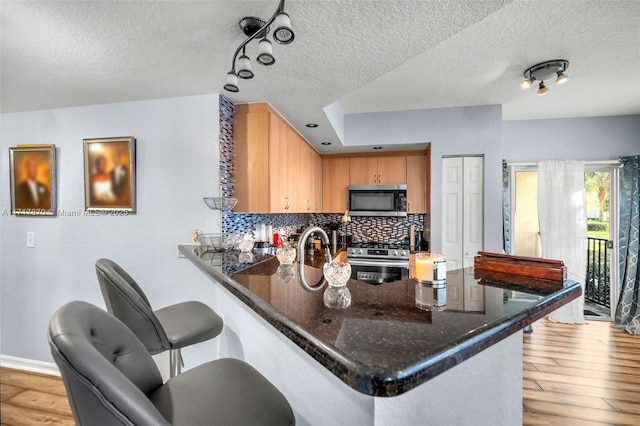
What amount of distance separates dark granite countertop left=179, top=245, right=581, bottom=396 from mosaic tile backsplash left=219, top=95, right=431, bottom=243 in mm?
1201

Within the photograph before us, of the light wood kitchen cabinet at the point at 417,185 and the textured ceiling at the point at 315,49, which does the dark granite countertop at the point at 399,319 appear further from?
the light wood kitchen cabinet at the point at 417,185

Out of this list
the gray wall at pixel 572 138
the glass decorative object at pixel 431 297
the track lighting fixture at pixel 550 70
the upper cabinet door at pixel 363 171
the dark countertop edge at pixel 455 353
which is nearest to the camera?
the dark countertop edge at pixel 455 353

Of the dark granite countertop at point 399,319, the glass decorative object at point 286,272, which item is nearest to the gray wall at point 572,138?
the dark granite countertop at point 399,319

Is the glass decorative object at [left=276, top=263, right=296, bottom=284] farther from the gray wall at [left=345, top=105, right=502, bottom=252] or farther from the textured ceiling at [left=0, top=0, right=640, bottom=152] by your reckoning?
the gray wall at [left=345, top=105, right=502, bottom=252]

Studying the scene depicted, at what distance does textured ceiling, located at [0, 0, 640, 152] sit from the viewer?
1302 millimetres

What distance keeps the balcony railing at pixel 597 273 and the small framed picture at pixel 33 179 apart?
5.84 metres

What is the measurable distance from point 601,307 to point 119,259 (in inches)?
213

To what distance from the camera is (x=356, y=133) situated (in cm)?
349

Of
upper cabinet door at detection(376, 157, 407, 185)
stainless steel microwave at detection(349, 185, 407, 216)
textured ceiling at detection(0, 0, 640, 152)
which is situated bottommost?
stainless steel microwave at detection(349, 185, 407, 216)

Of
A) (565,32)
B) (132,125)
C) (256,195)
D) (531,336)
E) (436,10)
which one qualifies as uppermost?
(565,32)

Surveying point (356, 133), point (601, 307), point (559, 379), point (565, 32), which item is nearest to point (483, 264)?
point (565, 32)

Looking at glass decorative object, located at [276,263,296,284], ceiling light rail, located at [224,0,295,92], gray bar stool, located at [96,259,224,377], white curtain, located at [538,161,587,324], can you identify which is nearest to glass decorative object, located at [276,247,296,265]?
glass decorative object, located at [276,263,296,284]

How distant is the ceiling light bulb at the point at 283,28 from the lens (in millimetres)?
1038

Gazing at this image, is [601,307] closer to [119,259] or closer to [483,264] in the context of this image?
[483,264]
